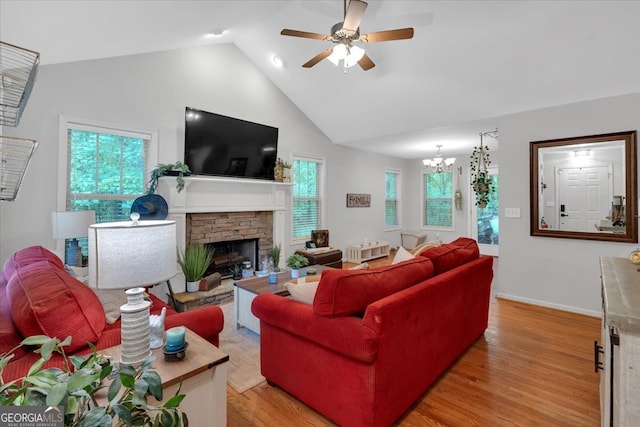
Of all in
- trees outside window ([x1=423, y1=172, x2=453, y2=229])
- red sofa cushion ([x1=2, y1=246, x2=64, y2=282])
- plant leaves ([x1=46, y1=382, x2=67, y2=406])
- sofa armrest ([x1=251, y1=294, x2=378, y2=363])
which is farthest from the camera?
trees outside window ([x1=423, y1=172, x2=453, y2=229])

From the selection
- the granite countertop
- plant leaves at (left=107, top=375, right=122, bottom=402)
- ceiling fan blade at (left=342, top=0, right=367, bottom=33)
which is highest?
ceiling fan blade at (left=342, top=0, right=367, bottom=33)

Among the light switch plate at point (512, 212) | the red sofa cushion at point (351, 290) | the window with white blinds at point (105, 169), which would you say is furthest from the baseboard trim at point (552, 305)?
the window with white blinds at point (105, 169)

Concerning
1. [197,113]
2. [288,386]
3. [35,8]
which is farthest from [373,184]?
[35,8]

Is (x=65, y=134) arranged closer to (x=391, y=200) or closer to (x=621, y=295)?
(x=621, y=295)

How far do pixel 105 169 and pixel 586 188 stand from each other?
5628mm

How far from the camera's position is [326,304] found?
5.43ft

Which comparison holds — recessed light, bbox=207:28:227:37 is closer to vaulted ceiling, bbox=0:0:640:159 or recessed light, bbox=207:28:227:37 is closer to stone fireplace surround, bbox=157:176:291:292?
vaulted ceiling, bbox=0:0:640:159

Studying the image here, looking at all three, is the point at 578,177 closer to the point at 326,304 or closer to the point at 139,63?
the point at 326,304

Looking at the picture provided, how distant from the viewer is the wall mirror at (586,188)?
3320 millimetres

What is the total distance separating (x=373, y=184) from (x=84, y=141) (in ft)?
18.1

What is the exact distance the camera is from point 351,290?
65.1 inches

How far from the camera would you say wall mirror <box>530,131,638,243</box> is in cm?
332

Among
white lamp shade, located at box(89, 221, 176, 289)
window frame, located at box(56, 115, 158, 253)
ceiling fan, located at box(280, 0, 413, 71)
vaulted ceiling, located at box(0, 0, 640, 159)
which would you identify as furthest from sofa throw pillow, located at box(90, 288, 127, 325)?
ceiling fan, located at box(280, 0, 413, 71)

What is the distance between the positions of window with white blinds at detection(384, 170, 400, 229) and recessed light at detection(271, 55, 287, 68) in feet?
13.3
